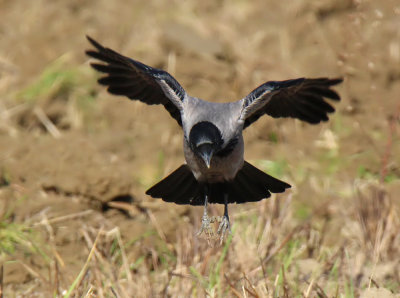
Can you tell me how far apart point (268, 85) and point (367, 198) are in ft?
5.15

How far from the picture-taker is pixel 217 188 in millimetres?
5840

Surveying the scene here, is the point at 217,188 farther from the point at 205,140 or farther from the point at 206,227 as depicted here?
the point at 205,140

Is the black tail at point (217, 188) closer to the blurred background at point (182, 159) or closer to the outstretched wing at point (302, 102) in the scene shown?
the blurred background at point (182, 159)

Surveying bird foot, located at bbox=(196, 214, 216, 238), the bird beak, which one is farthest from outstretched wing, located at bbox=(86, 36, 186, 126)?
bird foot, located at bbox=(196, 214, 216, 238)

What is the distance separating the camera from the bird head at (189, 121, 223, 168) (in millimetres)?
5042

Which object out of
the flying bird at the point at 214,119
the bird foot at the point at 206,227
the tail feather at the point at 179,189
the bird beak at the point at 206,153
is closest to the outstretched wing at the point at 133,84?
the flying bird at the point at 214,119

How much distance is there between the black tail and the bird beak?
643mm

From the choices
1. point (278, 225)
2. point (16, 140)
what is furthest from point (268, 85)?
point (16, 140)

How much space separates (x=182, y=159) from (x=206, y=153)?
89.8 inches

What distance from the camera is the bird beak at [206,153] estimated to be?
507cm

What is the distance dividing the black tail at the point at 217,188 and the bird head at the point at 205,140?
1.93 ft

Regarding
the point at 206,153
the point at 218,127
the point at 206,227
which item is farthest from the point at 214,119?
the point at 206,227

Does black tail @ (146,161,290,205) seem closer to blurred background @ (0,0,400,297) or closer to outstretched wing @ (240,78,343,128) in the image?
blurred background @ (0,0,400,297)

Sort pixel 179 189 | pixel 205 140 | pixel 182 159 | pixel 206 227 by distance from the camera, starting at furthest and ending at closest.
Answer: pixel 182 159
pixel 179 189
pixel 206 227
pixel 205 140
